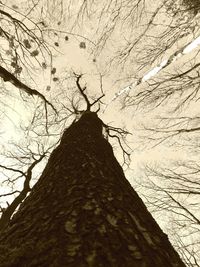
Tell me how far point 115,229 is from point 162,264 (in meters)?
0.34

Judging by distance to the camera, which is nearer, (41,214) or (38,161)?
(41,214)

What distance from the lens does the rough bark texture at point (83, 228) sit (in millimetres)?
Answer: 1369

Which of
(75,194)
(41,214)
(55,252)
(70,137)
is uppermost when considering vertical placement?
(70,137)

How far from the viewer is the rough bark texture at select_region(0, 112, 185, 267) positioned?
4.49 ft

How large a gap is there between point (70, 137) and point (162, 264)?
2514 mm

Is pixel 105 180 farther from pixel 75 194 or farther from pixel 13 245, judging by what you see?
pixel 13 245

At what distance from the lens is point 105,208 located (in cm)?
190

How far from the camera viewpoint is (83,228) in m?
1.61

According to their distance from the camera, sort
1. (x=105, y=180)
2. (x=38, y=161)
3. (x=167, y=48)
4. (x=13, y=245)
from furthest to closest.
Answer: (x=38, y=161)
(x=167, y=48)
(x=105, y=180)
(x=13, y=245)

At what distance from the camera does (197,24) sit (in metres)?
4.36

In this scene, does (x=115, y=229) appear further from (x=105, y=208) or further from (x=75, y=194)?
(x=75, y=194)

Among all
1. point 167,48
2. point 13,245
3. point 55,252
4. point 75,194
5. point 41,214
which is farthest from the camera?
point 167,48

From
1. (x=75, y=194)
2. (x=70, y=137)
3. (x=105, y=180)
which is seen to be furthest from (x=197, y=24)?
(x=75, y=194)

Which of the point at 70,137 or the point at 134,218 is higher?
the point at 70,137
